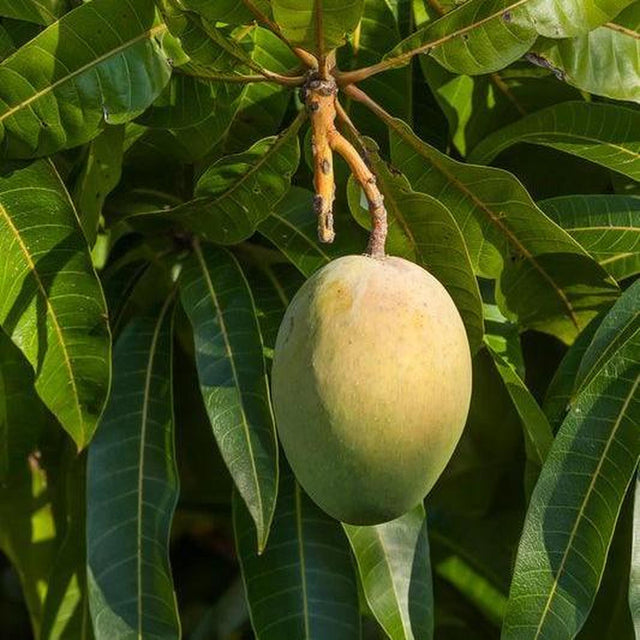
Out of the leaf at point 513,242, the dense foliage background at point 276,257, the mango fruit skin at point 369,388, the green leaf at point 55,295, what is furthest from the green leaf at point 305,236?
the mango fruit skin at point 369,388

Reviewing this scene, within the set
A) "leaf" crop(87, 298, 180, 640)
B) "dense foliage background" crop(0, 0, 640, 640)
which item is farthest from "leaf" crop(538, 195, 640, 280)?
"leaf" crop(87, 298, 180, 640)

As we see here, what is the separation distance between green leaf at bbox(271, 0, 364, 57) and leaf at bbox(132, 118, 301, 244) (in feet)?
0.29

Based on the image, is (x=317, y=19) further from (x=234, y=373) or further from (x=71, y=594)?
(x=71, y=594)

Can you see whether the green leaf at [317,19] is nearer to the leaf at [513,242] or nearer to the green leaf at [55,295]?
the leaf at [513,242]

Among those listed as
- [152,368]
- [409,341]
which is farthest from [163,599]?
[409,341]

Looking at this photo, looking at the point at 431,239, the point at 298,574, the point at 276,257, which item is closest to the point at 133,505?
the point at 298,574

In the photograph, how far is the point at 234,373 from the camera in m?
1.18

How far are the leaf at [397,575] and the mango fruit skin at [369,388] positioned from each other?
0.95 ft

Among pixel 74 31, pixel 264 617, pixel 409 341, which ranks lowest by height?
pixel 264 617

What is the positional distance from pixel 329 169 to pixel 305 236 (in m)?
0.30

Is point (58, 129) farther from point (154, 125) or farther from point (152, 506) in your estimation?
point (152, 506)

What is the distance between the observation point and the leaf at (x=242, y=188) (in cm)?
109

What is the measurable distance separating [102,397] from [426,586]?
0.34m

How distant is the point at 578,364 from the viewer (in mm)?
1213
